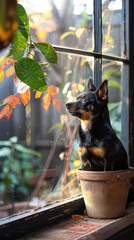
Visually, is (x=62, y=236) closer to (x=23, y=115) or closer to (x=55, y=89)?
(x=23, y=115)

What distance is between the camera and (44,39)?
1.38 m

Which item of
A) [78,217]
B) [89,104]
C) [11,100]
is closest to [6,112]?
[11,100]

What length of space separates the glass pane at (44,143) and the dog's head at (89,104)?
0.41 feet

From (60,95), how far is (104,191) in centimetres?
52

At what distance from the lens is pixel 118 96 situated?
8.45 ft

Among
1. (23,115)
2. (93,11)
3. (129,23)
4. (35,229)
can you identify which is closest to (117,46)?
(129,23)

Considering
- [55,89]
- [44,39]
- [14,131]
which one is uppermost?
[44,39]

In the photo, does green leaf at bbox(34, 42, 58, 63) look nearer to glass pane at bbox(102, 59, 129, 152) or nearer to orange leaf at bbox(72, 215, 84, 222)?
orange leaf at bbox(72, 215, 84, 222)

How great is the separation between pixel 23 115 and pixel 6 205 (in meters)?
0.37

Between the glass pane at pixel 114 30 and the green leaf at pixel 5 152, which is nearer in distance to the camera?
the green leaf at pixel 5 152

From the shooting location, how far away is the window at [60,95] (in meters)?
1.24

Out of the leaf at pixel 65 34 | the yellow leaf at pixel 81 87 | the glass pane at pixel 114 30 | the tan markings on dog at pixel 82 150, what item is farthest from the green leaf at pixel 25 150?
the glass pane at pixel 114 30

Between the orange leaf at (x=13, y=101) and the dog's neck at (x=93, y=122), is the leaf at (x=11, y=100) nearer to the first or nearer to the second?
the orange leaf at (x=13, y=101)

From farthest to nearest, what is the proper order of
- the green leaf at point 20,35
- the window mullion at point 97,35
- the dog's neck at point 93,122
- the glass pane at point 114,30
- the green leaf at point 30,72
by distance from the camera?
the glass pane at point 114,30, the window mullion at point 97,35, the dog's neck at point 93,122, the green leaf at point 30,72, the green leaf at point 20,35
